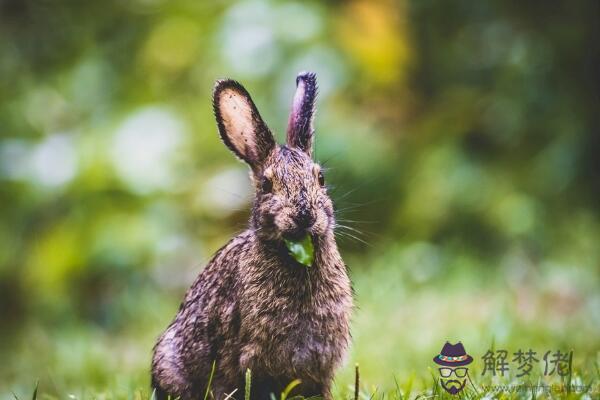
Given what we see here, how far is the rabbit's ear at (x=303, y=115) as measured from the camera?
3293 mm

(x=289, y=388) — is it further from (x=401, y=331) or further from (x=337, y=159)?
(x=337, y=159)

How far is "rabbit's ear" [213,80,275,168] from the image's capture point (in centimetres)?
315

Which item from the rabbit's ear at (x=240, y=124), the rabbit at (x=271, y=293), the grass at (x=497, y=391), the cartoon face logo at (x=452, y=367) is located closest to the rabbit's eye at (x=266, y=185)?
the rabbit at (x=271, y=293)

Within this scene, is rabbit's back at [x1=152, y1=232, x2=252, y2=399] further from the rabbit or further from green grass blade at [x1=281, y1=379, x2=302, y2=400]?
green grass blade at [x1=281, y1=379, x2=302, y2=400]

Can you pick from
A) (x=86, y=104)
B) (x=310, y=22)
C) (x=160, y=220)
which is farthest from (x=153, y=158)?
(x=310, y=22)

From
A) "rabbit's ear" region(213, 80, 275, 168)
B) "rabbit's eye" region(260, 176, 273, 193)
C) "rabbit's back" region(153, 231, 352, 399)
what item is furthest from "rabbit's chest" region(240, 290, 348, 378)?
"rabbit's ear" region(213, 80, 275, 168)

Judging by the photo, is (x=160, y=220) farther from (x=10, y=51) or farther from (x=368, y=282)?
(x=10, y=51)

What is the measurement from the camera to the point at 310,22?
7.67 meters

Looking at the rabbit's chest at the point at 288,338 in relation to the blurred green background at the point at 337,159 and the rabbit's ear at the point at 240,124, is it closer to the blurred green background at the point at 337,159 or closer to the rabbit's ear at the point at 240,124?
the rabbit's ear at the point at 240,124

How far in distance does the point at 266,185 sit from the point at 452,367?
1112 millimetres

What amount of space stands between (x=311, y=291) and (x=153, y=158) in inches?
160

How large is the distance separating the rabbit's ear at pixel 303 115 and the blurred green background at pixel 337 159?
3.00 m

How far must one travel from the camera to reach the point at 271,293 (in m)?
3.17

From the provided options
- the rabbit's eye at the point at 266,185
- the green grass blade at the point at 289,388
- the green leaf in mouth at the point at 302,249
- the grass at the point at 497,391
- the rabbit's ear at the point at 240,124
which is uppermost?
the rabbit's ear at the point at 240,124
